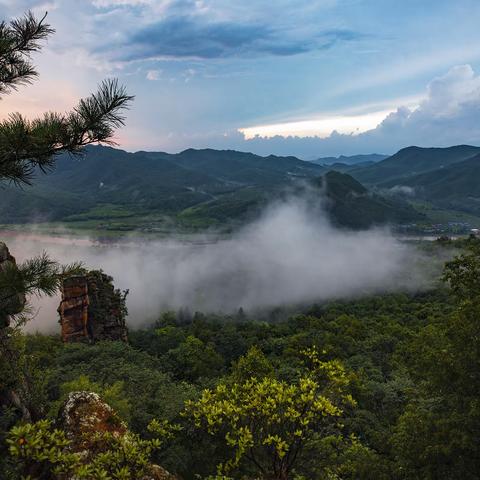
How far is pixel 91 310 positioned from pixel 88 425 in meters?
66.5

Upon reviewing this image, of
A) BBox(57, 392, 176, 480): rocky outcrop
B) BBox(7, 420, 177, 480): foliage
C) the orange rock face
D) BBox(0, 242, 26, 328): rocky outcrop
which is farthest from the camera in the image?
the orange rock face

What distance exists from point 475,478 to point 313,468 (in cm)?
580

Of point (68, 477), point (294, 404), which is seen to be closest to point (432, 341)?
point (294, 404)

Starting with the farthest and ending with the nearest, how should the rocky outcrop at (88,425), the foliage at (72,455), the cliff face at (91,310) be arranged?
1. the cliff face at (91,310)
2. the rocky outcrop at (88,425)
3. the foliage at (72,455)

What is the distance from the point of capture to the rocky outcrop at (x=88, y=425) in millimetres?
10438

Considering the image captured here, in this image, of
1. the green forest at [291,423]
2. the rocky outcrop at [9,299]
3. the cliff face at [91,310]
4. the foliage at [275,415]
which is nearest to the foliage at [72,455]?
the green forest at [291,423]

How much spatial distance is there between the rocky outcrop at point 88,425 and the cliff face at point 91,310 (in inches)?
2319

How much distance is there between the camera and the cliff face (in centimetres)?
6906

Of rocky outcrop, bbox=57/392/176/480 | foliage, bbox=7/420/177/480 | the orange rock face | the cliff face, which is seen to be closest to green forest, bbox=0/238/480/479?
foliage, bbox=7/420/177/480

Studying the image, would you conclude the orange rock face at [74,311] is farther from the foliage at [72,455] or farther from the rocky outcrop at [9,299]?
the foliage at [72,455]

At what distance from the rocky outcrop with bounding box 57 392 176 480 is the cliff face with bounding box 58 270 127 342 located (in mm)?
58913

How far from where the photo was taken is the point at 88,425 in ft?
37.2

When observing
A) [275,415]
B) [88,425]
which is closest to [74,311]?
[88,425]

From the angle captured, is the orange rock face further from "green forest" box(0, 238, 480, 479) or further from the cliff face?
"green forest" box(0, 238, 480, 479)
